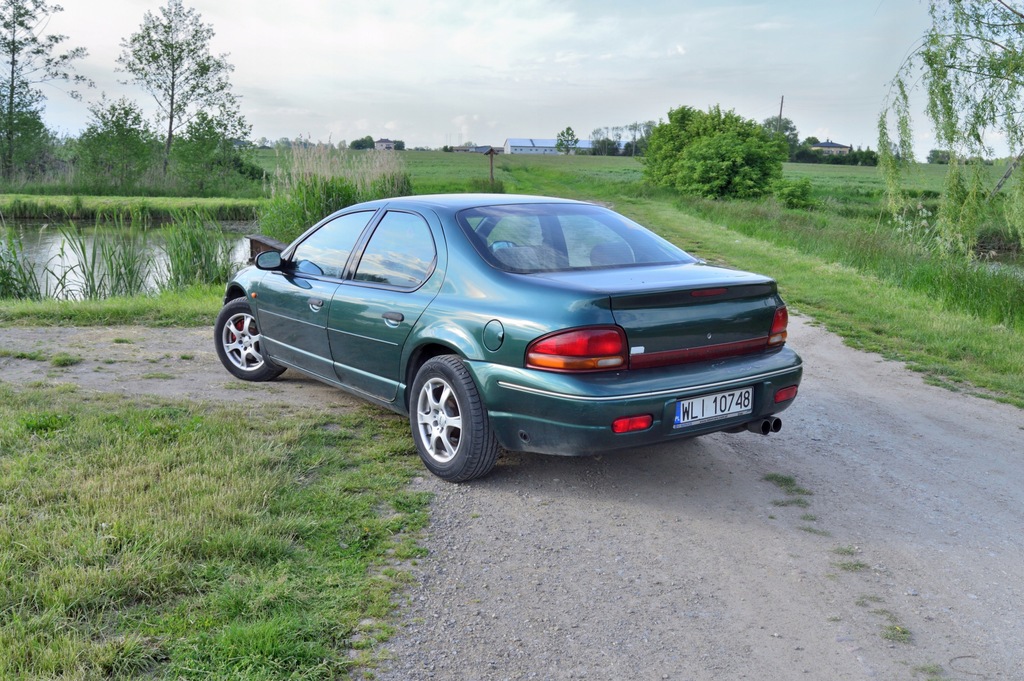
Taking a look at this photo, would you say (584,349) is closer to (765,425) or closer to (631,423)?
(631,423)

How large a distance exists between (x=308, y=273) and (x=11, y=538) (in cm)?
274

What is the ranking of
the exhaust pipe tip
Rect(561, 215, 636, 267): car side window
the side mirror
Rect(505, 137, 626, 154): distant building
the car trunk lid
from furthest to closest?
Rect(505, 137, 626, 154): distant building
the side mirror
Rect(561, 215, 636, 267): car side window
the exhaust pipe tip
the car trunk lid

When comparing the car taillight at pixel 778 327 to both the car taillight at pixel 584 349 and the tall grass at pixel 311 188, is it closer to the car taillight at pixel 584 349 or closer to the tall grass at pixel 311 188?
the car taillight at pixel 584 349

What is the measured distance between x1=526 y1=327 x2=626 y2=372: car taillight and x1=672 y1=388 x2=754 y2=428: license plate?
0.41 meters

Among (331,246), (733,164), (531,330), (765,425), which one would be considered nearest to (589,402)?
(531,330)

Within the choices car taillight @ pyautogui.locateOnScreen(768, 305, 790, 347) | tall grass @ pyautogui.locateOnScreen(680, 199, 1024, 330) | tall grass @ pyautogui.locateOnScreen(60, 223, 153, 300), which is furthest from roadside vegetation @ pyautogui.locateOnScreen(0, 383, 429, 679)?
tall grass @ pyautogui.locateOnScreen(680, 199, 1024, 330)

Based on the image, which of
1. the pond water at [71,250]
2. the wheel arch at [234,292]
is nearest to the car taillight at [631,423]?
the wheel arch at [234,292]

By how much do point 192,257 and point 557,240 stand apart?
944 centimetres

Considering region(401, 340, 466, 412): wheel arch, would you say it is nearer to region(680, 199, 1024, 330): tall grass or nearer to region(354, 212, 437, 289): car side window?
region(354, 212, 437, 289): car side window

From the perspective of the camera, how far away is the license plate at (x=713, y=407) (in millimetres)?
4137

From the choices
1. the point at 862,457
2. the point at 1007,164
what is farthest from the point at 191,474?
the point at 1007,164

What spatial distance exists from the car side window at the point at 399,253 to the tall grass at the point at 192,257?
810 centimetres

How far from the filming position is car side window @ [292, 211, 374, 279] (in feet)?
18.3

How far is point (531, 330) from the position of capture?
4.10 metres
